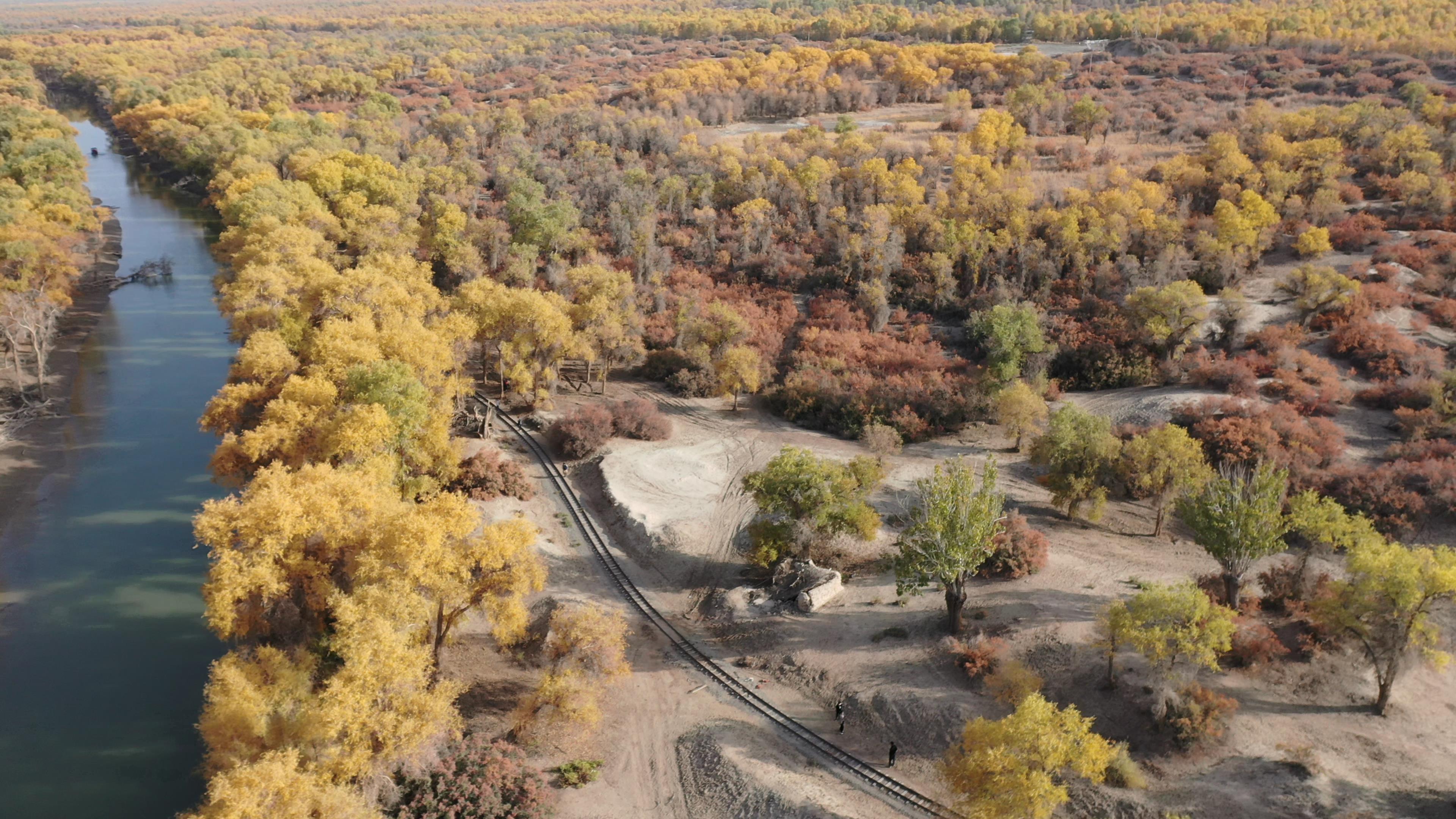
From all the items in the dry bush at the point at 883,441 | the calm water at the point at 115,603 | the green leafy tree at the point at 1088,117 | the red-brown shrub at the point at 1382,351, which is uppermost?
the green leafy tree at the point at 1088,117

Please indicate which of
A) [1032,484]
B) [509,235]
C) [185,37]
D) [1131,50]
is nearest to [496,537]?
[1032,484]

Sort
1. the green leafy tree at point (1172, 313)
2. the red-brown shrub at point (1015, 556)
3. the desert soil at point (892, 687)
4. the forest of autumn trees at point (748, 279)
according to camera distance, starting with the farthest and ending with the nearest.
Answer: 1. the green leafy tree at point (1172, 313)
2. the red-brown shrub at point (1015, 556)
3. the forest of autumn trees at point (748, 279)
4. the desert soil at point (892, 687)

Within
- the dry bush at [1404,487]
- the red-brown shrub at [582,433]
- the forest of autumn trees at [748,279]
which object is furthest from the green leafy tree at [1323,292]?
the red-brown shrub at [582,433]

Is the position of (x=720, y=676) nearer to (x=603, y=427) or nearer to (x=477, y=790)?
(x=477, y=790)

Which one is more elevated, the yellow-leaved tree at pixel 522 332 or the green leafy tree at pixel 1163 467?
the yellow-leaved tree at pixel 522 332

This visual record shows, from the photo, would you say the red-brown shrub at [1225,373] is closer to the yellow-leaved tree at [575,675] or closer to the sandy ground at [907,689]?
the sandy ground at [907,689]

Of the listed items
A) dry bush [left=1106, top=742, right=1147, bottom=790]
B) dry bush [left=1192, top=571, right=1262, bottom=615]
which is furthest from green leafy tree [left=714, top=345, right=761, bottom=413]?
dry bush [left=1106, top=742, right=1147, bottom=790]

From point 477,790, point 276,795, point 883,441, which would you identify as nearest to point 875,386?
point 883,441
